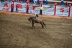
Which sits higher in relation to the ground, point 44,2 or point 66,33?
point 44,2

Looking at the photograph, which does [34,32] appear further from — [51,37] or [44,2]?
[44,2]

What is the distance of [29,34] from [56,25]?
1.07 metres

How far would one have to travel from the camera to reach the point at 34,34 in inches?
169

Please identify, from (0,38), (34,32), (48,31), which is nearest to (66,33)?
(48,31)

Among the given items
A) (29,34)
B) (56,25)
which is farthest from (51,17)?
(29,34)

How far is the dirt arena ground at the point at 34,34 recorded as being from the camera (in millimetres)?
3738

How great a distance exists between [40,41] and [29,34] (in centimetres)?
47

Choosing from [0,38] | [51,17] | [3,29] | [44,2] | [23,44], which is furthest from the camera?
[44,2]

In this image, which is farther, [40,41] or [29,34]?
[29,34]

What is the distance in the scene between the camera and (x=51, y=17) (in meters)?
6.02

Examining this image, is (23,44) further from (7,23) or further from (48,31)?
(7,23)

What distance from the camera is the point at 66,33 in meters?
4.47

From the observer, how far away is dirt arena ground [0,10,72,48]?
3738 millimetres

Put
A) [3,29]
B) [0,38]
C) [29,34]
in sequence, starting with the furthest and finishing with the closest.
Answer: [3,29]
[29,34]
[0,38]
